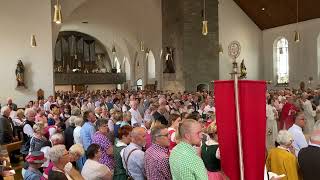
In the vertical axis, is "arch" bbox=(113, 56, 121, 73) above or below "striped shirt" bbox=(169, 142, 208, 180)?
above

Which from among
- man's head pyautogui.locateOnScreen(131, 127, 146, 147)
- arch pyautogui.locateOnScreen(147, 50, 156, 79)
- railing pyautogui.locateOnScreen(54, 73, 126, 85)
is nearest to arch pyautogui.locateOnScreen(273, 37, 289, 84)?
arch pyautogui.locateOnScreen(147, 50, 156, 79)

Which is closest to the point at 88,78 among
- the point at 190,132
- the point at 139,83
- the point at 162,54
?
the point at 139,83

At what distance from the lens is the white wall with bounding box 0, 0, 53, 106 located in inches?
768

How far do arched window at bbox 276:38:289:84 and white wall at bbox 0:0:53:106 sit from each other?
15010 millimetres

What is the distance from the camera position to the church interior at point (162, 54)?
44.1 feet

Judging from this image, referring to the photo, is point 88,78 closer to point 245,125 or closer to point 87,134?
point 87,134

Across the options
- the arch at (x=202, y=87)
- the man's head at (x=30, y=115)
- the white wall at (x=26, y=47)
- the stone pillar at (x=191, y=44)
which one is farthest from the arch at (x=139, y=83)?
the man's head at (x=30, y=115)

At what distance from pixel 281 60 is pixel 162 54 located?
7.79 m

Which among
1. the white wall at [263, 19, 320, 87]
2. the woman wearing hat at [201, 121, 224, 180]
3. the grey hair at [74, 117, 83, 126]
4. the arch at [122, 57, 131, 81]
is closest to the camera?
the woman wearing hat at [201, 121, 224, 180]

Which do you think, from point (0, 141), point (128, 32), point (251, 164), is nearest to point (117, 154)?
point (251, 164)

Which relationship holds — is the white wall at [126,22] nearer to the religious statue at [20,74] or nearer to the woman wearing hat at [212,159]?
the religious statue at [20,74]

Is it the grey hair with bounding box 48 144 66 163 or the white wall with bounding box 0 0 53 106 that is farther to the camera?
the white wall with bounding box 0 0 53 106

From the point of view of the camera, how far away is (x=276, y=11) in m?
25.1

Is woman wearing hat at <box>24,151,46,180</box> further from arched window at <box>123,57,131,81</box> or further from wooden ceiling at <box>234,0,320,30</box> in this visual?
arched window at <box>123,57,131,81</box>
